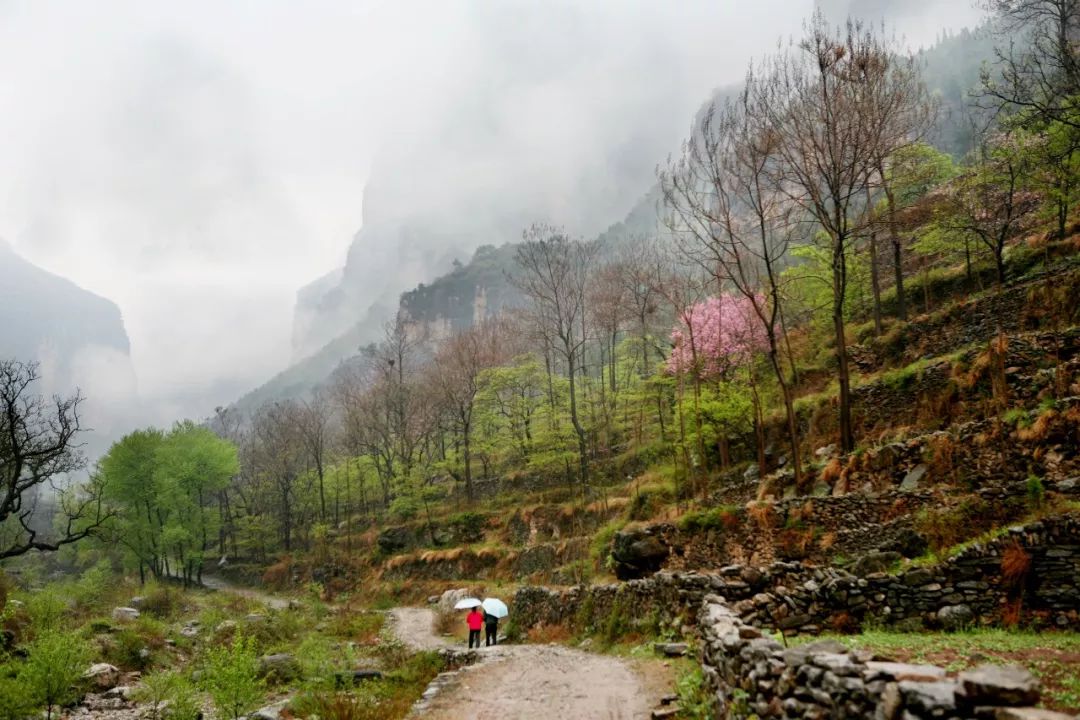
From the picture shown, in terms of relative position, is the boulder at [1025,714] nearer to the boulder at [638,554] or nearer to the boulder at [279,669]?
the boulder at [638,554]

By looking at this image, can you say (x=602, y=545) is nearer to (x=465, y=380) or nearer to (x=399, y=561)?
(x=399, y=561)

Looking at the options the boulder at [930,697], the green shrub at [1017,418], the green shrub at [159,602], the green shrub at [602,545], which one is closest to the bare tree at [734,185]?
the green shrub at [1017,418]

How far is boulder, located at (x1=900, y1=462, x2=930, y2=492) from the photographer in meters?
12.6

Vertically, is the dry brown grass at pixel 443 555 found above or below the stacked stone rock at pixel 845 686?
below

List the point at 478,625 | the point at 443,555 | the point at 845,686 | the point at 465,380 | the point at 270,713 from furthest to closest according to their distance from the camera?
the point at 465,380, the point at 443,555, the point at 478,625, the point at 270,713, the point at 845,686

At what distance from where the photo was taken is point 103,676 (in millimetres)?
17031

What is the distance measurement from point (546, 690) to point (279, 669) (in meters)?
10.5

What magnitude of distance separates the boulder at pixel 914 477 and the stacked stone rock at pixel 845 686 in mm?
7648

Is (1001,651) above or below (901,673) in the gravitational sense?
below

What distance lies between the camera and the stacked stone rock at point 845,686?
3314mm

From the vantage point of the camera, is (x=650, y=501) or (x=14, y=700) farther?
(x=650, y=501)

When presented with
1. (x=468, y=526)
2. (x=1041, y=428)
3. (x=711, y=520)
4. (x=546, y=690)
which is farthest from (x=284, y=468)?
(x=1041, y=428)

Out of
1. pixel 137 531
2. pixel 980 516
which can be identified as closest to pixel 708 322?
pixel 980 516

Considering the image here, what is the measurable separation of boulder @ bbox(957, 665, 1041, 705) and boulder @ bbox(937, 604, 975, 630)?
5.91 m
